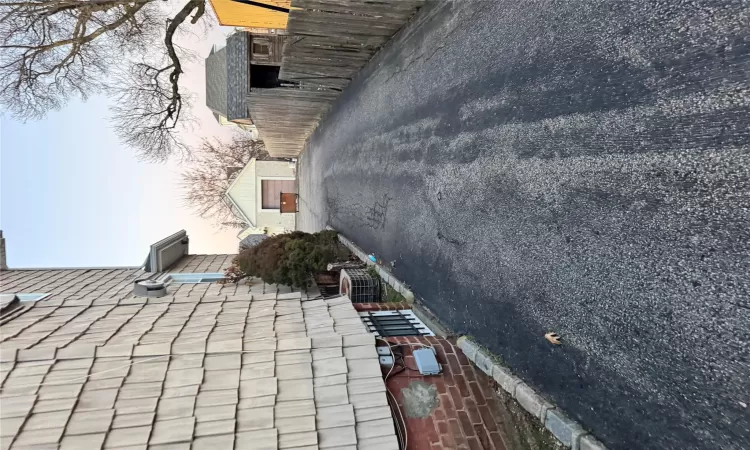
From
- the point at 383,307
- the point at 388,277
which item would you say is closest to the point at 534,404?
the point at 383,307

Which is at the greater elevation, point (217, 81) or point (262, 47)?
point (262, 47)

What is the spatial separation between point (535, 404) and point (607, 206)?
2.01m

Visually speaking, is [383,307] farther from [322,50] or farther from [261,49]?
[261,49]

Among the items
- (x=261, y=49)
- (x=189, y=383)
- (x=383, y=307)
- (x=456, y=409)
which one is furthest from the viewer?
(x=261, y=49)

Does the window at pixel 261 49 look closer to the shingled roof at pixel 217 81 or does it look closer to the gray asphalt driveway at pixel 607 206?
the shingled roof at pixel 217 81

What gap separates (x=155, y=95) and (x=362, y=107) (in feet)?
38.1

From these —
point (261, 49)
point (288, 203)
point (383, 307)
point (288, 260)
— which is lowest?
point (383, 307)

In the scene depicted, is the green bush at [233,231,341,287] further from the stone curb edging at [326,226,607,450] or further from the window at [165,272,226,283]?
the stone curb edging at [326,226,607,450]

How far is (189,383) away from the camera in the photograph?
15.0 ft

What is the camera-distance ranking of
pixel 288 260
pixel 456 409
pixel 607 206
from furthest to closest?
pixel 288 260 → pixel 456 409 → pixel 607 206

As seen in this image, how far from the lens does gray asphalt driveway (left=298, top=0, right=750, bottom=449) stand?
9.31ft

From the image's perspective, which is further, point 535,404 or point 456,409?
point 456,409

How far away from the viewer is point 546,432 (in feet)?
13.8

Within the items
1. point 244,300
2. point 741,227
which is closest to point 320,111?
point 244,300
